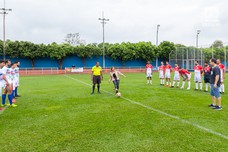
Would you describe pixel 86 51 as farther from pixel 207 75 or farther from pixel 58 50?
pixel 207 75

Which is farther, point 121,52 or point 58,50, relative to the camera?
point 121,52

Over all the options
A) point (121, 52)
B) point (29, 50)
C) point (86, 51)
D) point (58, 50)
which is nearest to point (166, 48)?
point (121, 52)

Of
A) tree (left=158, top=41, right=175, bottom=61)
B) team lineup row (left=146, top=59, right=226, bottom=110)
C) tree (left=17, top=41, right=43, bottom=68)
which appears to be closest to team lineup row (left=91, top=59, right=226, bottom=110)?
team lineup row (left=146, top=59, right=226, bottom=110)

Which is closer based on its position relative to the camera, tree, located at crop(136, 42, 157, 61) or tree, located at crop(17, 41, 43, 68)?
tree, located at crop(17, 41, 43, 68)

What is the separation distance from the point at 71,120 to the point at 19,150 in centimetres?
250

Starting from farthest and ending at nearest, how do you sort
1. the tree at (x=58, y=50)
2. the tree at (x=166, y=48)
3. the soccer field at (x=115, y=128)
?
the tree at (x=166, y=48), the tree at (x=58, y=50), the soccer field at (x=115, y=128)

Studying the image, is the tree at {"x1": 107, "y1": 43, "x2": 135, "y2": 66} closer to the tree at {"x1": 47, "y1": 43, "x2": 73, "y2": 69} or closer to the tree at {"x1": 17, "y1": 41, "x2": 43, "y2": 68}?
the tree at {"x1": 47, "y1": 43, "x2": 73, "y2": 69}

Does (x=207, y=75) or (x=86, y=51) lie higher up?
(x=86, y=51)

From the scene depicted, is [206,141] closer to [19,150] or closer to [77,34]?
[19,150]

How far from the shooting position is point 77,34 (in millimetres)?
71125

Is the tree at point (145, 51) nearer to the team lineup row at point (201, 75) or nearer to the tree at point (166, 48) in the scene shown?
the tree at point (166, 48)

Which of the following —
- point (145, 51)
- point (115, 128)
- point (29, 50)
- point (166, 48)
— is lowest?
point (115, 128)

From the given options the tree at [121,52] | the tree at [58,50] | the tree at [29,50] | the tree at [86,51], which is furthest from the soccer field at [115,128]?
the tree at [121,52]

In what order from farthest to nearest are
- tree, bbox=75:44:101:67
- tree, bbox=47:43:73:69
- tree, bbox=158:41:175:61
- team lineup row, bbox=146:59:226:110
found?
tree, bbox=158:41:175:61 → tree, bbox=75:44:101:67 → tree, bbox=47:43:73:69 → team lineup row, bbox=146:59:226:110
